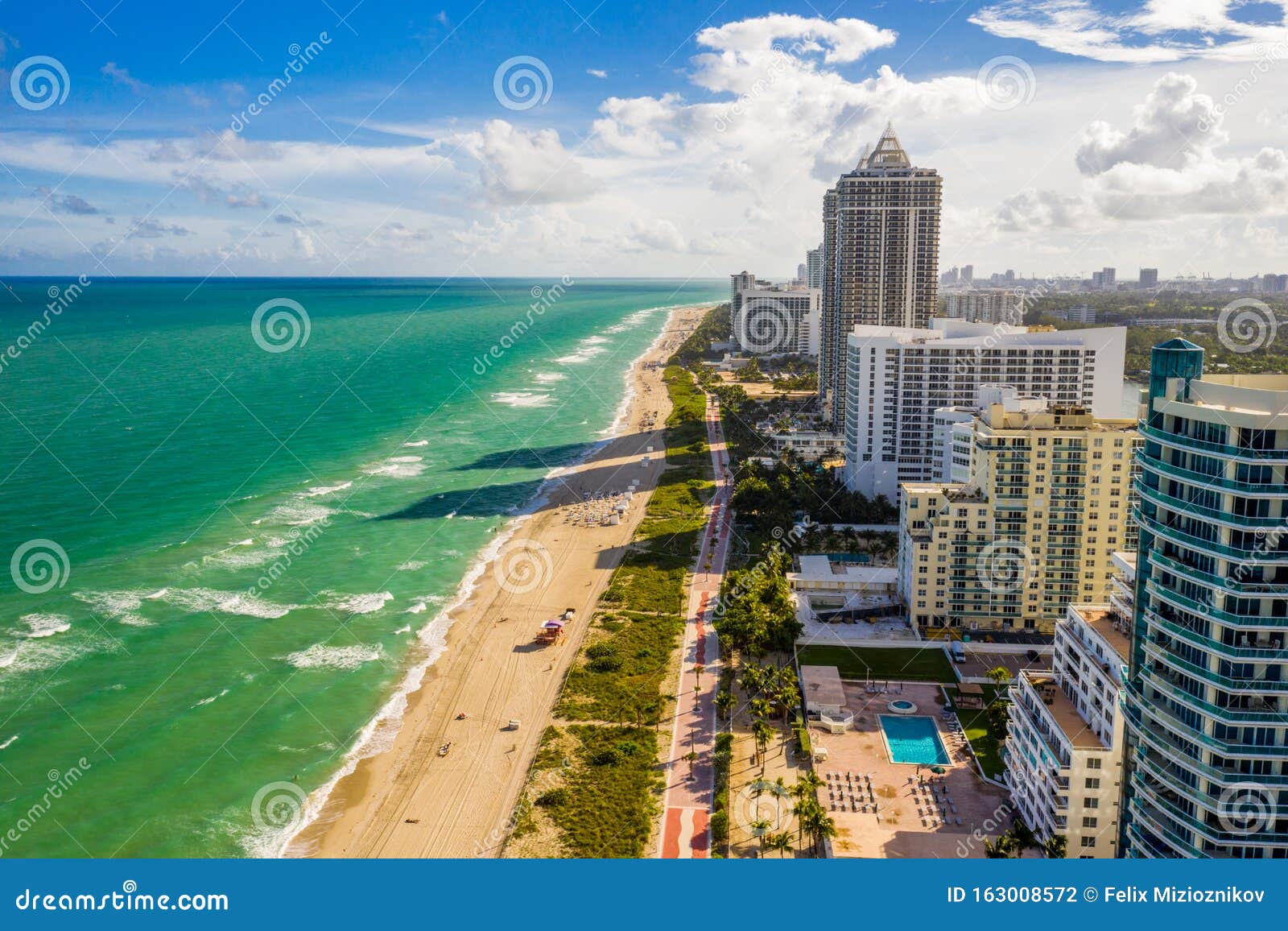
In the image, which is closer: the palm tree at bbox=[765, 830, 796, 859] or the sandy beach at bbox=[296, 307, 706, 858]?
the palm tree at bbox=[765, 830, 796, 859]

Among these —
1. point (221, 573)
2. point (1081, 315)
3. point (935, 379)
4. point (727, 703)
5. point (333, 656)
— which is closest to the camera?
point (727, 703)

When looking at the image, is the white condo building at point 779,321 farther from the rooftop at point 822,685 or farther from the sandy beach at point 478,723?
the rooftop at point 822,685

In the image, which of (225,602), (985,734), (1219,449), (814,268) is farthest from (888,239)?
(814,268)

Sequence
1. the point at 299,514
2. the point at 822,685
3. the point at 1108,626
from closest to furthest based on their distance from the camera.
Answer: the point at 1108,626
the point at 822,685
the point at 299,514

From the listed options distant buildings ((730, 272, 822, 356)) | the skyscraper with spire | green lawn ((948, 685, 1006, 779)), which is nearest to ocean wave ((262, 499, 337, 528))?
green lawn ((948, 685, 1006, 779))

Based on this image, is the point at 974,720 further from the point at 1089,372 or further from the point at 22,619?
the point at 22,619

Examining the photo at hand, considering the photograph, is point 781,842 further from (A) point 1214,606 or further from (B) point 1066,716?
(A) point 1214,606

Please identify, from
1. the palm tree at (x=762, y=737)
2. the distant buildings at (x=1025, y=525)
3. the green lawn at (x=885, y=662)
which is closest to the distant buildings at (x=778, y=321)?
the distant buildings at (x=1025, y=525)

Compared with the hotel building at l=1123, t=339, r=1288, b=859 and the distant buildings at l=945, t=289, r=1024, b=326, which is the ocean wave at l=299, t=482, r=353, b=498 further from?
the distant buildings at l=945, t=289, r=1024, b=326
